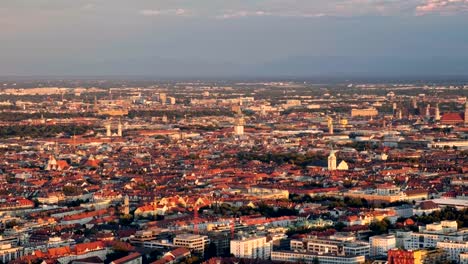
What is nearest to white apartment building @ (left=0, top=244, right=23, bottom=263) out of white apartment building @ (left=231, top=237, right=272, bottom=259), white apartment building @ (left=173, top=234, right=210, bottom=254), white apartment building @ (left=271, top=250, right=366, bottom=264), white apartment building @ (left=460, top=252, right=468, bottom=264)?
white apartment building @ (left=173, top=234, right=210, bottom=254)

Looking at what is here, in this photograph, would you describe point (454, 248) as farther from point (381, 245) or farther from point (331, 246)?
point (331, 246)

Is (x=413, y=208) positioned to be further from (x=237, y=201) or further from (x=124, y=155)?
Result: (x=124, y=155)

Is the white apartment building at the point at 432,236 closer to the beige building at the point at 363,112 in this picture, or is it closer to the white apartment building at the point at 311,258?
the white apartment building at the point at 311,258

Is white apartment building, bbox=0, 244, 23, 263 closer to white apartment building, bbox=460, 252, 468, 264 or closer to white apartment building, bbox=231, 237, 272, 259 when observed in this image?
white apartment building, bbox=231, 237, 272, 259

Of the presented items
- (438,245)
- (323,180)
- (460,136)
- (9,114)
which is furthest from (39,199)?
(9,114)

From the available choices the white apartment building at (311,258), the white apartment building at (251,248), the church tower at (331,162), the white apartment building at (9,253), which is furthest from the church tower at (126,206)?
the church tower at (331,162)
